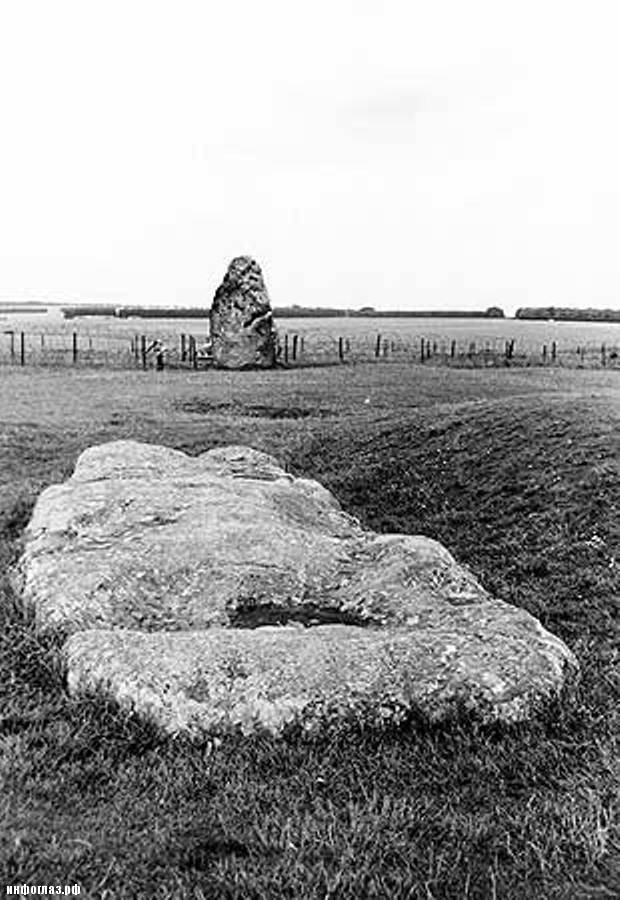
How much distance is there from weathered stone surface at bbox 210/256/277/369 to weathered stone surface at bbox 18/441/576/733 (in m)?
31.3

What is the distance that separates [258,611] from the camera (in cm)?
747

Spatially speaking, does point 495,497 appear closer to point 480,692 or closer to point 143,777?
point 480,692

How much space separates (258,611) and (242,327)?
1422 inches

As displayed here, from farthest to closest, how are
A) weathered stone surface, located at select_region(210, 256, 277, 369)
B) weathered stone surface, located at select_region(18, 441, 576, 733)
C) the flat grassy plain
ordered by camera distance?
weathered stone surface, located at select_region(210, 256, 277, 369)
weathered stone surface, located at select_region(18, 441, 576, 733)
the flat grassy plain

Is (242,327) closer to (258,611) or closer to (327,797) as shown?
(258,611)

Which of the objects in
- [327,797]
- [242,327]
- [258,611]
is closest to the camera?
[327,797]

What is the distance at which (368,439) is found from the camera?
18.4m

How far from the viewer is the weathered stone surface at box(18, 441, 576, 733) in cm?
563

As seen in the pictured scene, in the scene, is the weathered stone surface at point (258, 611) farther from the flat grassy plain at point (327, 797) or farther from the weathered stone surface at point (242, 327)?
the weathered stone surface at point (242, 327)

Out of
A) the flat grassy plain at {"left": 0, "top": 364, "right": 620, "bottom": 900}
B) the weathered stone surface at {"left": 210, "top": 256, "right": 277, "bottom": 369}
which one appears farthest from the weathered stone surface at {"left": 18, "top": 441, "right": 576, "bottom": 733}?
the weathered stone surface at {"left": 210, "top": 256, "right": 277, "bottom": 369}

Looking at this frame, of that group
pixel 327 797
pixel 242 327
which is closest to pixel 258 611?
pixel 327 797

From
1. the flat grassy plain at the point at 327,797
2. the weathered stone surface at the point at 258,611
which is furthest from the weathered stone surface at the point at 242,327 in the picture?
the flat grassy plain at the point at 327,797

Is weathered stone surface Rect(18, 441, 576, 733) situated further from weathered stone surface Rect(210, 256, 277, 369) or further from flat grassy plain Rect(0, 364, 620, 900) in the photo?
weathered stone surface Rect(210, 256, 277, 369)

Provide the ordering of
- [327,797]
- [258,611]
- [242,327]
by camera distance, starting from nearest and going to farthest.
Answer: [327,797] → [258,611] → [242,327]
